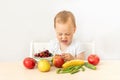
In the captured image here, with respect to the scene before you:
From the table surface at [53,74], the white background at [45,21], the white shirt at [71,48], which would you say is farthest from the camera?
the white background at [45,21]

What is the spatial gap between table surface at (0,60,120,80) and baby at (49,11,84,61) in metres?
0.26

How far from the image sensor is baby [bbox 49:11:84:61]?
189cm

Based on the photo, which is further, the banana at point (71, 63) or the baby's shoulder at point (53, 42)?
the baby's shoulder at point (53, 42)

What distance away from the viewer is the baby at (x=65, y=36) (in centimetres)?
189

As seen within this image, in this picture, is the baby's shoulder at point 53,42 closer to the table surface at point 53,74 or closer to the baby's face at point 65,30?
the baby's face at point 65,30

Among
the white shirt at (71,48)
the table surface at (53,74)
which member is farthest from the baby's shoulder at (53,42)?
the table surface at (53,74)

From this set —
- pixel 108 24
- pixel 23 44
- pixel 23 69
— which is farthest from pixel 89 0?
pixel 23 69

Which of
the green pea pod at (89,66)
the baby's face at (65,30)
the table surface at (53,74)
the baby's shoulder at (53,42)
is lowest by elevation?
the table surface at (53,74)

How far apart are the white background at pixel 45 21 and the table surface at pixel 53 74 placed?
647 mm

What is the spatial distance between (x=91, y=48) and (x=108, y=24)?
1.07 feet

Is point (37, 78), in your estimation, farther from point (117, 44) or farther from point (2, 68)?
point (117, 44)

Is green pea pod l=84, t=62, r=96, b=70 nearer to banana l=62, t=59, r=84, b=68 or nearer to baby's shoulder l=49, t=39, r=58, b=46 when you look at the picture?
banana l=62, t=59, r=84, b=68

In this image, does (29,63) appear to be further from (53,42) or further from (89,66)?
(53,42)

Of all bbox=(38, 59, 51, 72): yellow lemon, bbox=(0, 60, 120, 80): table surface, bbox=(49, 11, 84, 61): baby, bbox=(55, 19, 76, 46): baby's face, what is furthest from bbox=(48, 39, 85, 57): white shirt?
bbox=(38, 59, 51, 72): yellow lemon
